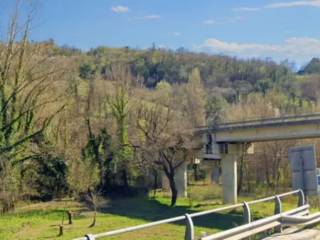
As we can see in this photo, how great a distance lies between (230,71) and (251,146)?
4137 inches

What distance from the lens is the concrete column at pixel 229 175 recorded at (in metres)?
54.6

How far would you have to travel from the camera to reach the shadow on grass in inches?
1478

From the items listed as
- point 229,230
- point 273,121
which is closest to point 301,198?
point 229,230

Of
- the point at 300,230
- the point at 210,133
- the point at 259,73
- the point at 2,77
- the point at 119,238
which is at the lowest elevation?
the point at 119,238

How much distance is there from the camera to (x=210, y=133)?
5631 cm

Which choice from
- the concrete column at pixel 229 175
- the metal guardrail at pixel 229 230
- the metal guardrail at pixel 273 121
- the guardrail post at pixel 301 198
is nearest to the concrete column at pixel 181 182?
the metal guardrail at pixel 273 121

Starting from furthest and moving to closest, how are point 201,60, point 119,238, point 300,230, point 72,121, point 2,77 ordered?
1. point 201,60
2. point 72,121
3. point 2,77
4. point 119,238
5. point 300,230

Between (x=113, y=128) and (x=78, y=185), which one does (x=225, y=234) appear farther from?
(x=113, y=128)

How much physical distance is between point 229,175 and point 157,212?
1068cm

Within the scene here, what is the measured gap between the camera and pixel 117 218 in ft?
134

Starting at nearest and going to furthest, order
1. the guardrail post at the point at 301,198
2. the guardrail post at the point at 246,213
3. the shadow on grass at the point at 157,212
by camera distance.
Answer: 1. the guardrail post at the point at 246,213
2. the guardrail post at the point at 301,198
3. the shadow on grass at the point at 157,212

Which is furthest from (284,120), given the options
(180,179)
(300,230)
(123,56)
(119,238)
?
(123,56)

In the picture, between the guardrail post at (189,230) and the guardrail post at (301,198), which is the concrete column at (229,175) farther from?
the guardrail post at (189,230)

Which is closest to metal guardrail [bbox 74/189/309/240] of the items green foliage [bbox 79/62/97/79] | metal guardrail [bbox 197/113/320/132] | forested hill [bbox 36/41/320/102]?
metal guardrail [bbox 197/113/320/132]
